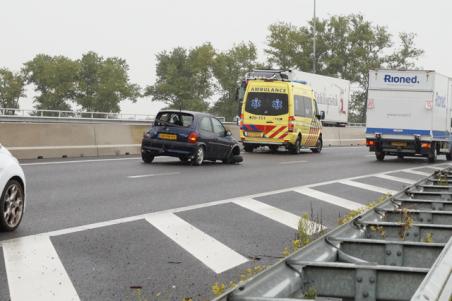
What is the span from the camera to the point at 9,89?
114688 millimetres

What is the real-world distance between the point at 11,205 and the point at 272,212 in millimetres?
4060

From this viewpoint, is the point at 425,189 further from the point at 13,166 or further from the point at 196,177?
the point at 196,177

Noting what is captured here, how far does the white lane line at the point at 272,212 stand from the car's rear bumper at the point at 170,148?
7.83 meters

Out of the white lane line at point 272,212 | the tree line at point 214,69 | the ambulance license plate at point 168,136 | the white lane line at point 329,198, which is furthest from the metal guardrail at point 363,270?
the tree line at point 214,69

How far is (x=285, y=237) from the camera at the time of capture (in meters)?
8.86

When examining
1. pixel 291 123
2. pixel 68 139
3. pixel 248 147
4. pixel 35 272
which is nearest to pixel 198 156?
pixel 68 139

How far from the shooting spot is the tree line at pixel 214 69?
4333 inches

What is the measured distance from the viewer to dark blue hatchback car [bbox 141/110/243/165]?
67.1 feet

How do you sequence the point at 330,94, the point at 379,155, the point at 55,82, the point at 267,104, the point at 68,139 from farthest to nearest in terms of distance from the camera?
the point at 55,82 < the point at 330,94 < the point at 267,104 < the point at 379,155 < the point at 68,139

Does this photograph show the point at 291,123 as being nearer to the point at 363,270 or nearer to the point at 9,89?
the point at 363,270

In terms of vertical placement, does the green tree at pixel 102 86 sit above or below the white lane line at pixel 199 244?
above

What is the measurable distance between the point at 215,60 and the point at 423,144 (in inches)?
3462

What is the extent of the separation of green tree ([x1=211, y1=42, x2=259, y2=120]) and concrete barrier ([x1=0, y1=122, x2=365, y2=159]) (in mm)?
83441

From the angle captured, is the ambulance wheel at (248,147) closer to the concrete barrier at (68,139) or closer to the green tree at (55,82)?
the concrete barrier at (68,139)
